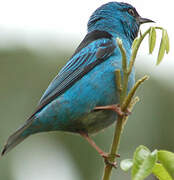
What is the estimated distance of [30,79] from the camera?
1253 cm

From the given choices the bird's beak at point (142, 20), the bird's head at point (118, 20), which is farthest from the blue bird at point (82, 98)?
the bird's beak at point (142, 20)

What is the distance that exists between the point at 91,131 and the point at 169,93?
8538 millimetres

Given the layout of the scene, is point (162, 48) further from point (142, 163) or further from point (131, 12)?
point (131, 12)

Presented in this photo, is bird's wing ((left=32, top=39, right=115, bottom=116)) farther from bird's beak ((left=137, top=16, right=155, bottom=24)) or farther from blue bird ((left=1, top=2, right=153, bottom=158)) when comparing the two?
bird's beak ((left=137, top=16, right=155, bottom=24))

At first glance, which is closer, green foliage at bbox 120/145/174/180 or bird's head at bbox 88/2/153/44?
green foliage at bbox 120/145/174/180

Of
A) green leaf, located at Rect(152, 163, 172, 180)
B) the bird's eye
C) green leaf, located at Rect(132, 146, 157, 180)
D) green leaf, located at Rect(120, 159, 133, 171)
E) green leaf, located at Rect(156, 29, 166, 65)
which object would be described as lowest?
green leaf, located at Rect(152, 163, 172, 180)

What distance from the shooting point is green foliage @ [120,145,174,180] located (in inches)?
87.0

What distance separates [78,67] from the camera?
4.82 metres

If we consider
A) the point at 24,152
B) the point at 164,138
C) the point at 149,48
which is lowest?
the point at 164,138

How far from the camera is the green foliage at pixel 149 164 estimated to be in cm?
221

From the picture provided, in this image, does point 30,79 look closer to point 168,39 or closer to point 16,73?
point 16,73

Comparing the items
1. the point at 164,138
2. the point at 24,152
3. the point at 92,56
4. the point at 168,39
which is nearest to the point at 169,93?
the point at 164,138

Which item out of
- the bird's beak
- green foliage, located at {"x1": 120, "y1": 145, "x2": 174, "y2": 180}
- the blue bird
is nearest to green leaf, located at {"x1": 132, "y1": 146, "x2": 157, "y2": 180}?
green foliage, located at {"x1": 120, "y1": 145, "x2": 174, "y2": 180}

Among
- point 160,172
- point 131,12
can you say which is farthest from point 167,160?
point 131,12
